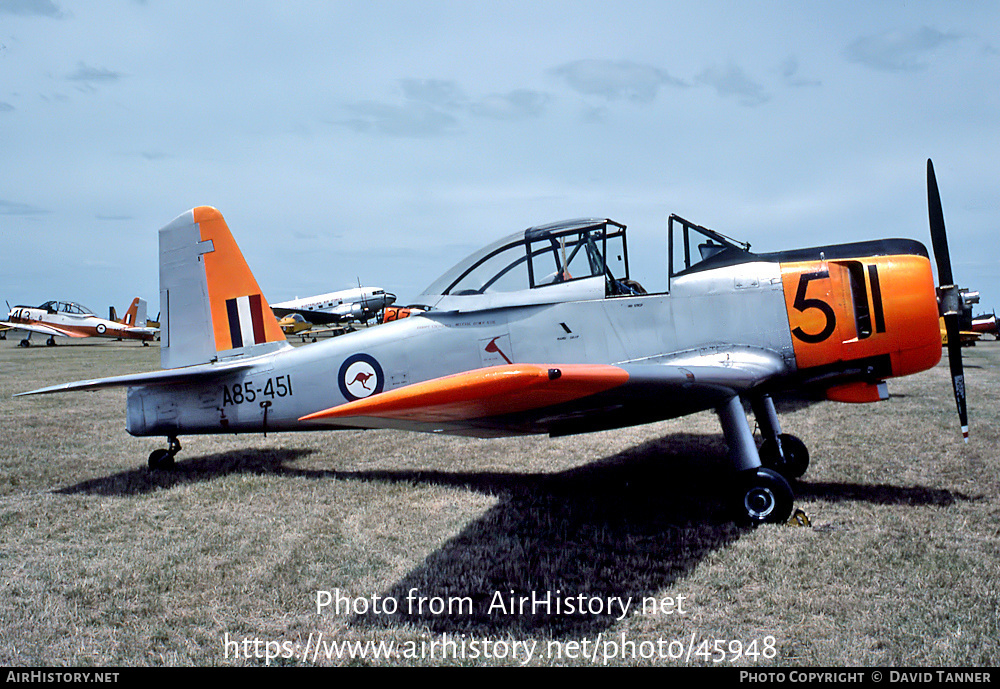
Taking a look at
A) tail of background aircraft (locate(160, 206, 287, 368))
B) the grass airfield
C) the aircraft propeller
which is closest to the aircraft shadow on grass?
the grass airfield

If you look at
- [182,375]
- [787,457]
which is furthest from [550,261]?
[182,375]

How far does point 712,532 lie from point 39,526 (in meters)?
4.95

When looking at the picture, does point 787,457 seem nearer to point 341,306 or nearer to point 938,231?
point 938,231

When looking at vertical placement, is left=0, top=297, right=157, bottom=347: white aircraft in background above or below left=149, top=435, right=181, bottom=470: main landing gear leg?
above

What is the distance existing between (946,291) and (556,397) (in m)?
3.56

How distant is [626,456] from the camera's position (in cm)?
700

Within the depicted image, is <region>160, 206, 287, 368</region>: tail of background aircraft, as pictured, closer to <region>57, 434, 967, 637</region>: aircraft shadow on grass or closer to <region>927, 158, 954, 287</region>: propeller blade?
<region>57, 434, 967, 637</region>: aircraft shadow on grass

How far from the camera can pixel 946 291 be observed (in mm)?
4934

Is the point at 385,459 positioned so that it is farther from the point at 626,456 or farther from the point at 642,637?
the point at 642,637

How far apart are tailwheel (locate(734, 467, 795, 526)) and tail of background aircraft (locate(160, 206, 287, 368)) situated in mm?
4666

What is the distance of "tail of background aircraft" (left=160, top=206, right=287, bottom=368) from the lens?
21.8 ft

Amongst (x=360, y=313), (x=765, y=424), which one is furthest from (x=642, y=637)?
(x=360, y=313)

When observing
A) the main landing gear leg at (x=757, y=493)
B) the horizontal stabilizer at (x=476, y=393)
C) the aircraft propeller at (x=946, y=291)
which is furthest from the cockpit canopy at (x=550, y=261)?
the aircraft propeller at (x=946, y=291)
